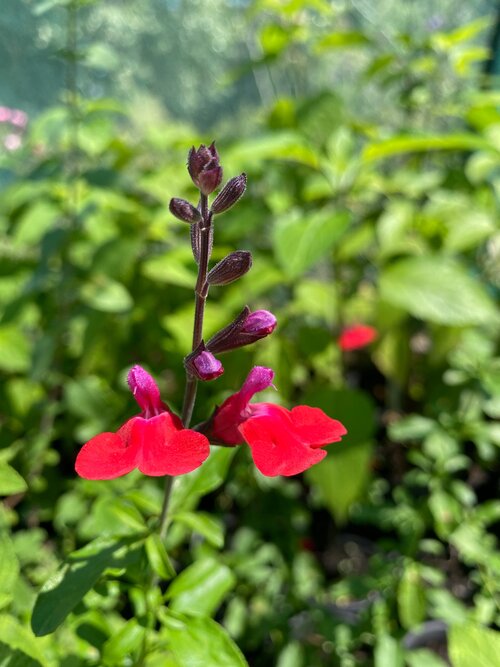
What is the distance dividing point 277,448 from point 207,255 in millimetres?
232

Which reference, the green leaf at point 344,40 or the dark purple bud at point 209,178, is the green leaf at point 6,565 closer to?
the dark purple bud at point 209,178

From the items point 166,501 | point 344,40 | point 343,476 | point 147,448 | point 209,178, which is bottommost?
point 343,476

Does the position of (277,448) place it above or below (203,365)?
below

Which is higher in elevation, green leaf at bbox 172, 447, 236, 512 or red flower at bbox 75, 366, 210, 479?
red flower at bbox 75, 366, 210, 479

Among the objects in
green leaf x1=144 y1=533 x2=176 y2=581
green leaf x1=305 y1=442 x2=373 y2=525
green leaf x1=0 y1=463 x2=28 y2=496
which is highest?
green leaf x1=0 y1=463 x2=28 y2=496

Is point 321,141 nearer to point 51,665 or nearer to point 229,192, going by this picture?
point 229,192

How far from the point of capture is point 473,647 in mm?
743

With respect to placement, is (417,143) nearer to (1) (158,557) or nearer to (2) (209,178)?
(2) (209,178)

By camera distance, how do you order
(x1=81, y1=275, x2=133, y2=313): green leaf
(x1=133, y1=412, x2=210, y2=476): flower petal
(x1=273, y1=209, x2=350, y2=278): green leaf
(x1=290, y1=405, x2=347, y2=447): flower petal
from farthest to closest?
(x1=81, y1=275, x2=133, y2=313): green leaf → (x1=273, y1=209, x2=350, y2=278): green leaf → (x1=290, y1=405, x2=347, y2=447): flower petal → (x1=133, y1=412, x2=210, y2=476): flower petal

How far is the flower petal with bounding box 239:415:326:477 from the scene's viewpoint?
2.11 feet

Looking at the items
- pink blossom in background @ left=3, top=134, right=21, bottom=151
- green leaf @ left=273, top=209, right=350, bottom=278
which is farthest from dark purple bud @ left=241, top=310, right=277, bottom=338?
pink blossom in background @ left=3, top=134, right=21, bottom=151

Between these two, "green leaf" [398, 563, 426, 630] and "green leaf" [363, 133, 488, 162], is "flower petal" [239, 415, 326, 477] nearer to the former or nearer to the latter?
"green leaf" [398, 563, 426, 630]

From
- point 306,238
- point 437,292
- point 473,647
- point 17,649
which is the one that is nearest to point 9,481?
point 17,649

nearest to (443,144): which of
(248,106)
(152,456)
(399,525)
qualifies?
(399,525)
